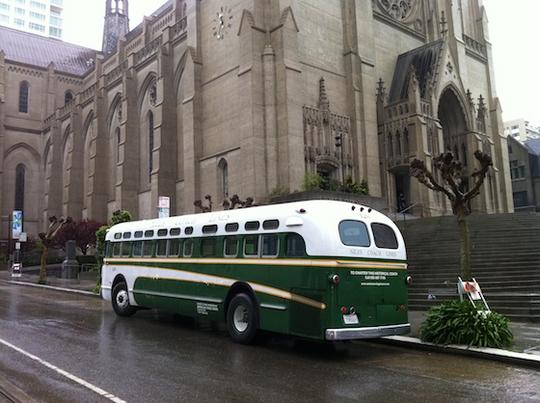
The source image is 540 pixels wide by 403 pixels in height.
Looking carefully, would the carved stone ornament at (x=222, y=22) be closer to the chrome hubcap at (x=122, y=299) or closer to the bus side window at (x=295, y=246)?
the chrome hubcap at (x=122, y=299)

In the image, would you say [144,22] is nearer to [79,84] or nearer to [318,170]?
[79,84]

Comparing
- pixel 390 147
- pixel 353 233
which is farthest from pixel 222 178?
pixel 353 233

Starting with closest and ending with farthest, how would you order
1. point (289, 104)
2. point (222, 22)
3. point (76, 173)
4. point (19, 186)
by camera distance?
point (289, 104)
point (222, 22)
point (76, 173)
point (19, 186)

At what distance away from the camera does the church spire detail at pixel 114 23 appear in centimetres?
7625

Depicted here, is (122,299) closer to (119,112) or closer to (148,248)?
(148,248)

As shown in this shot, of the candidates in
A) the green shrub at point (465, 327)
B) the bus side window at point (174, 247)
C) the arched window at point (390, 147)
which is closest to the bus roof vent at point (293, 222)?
the green shrub at point (465, 327)

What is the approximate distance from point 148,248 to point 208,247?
9.41 ft

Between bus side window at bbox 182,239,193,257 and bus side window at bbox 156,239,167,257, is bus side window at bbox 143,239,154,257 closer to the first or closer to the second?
bus side window at bbox 156,239,167,257

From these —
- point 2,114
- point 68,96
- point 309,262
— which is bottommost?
point 309,262

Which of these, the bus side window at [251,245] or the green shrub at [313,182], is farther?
the green shrub at [313,182]

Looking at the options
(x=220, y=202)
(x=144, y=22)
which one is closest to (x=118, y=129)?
(x=144, y=22)

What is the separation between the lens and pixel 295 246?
9461 mm

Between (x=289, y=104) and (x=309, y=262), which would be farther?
(x=289, y=104)

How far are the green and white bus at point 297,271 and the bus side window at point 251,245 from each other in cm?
2
